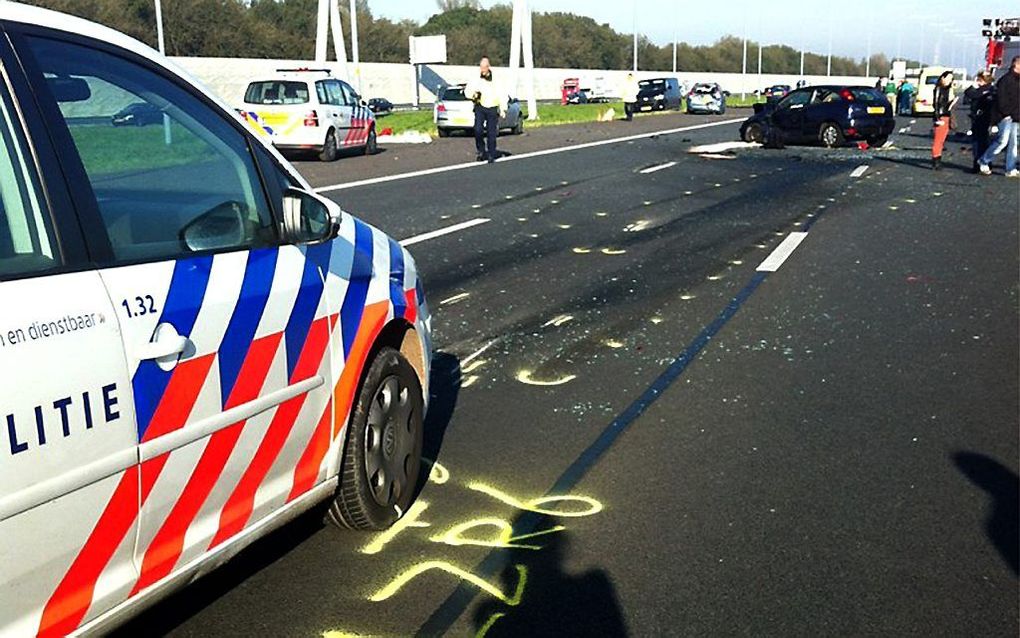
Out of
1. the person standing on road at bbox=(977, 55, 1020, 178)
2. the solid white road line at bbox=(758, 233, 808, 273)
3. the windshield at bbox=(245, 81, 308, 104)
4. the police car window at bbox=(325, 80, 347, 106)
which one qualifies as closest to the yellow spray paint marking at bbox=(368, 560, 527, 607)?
the solid white road line at bbox=(758, 233, 808, 273)

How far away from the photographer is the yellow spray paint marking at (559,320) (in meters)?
7.22

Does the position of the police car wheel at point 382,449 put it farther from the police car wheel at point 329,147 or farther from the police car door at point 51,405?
the police car wheel at point 329,147

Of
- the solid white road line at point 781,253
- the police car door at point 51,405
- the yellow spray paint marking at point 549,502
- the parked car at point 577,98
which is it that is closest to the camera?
the police car door at point 51,405

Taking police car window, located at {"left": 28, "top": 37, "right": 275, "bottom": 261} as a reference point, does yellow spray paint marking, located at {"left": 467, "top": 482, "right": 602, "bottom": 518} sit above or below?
below

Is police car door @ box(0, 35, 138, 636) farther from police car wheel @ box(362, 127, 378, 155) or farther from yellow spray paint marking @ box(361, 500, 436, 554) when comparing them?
police car wheel @ box(362, 127, 378, 155)

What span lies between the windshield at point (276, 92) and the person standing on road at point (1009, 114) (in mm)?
13416

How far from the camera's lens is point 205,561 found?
2.86 m

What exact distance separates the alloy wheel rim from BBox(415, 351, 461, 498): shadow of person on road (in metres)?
0.30

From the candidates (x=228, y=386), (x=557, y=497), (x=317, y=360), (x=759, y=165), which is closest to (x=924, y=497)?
(x=557, y=497)

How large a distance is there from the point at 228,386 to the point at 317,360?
1.62 ft

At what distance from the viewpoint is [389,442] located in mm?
3916

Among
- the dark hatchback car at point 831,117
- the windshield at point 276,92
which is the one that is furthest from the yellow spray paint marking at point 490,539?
the dark hatchback car at point 831,117

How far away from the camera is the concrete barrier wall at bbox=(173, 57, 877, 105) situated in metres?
50.6

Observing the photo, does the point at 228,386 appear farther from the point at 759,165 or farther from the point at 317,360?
the point at 759,165
